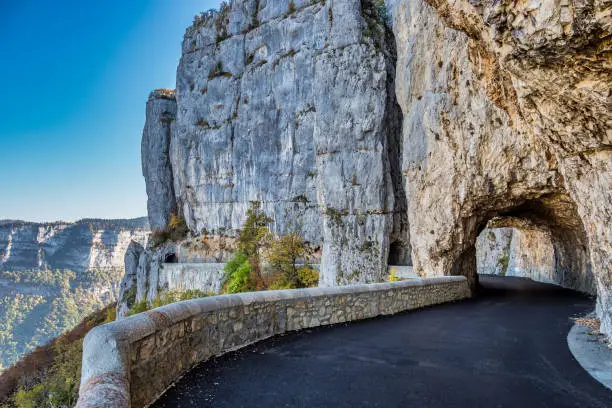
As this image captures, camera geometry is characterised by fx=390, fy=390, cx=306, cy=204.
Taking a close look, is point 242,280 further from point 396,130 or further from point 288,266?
point 396,130

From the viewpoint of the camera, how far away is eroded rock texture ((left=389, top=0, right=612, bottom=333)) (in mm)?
5621

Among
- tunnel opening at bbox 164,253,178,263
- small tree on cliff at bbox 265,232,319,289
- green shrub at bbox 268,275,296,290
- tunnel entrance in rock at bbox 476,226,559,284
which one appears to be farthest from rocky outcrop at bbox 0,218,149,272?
tunnel entrance in rock at bbox 476,226,559,284

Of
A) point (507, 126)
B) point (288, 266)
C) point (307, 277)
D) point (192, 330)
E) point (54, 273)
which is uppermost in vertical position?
point (507, 126)

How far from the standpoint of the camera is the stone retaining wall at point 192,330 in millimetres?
3436

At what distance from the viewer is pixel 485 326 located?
29.2 feet

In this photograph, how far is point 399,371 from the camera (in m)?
5.44

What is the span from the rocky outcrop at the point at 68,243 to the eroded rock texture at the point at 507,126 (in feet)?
314

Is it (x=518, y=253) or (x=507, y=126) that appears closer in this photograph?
(x=507, y=126)

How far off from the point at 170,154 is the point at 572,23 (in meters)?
47.8

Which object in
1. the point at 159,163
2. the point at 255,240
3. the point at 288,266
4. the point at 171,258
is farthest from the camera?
the point at 159,163

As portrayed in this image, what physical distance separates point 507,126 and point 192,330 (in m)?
12.5

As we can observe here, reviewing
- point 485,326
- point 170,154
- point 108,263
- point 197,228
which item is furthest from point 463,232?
point 108,263

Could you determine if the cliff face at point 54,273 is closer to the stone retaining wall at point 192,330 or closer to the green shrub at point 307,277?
the green shrub at point 307,277

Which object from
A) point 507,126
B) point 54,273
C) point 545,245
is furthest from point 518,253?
point 54,273
